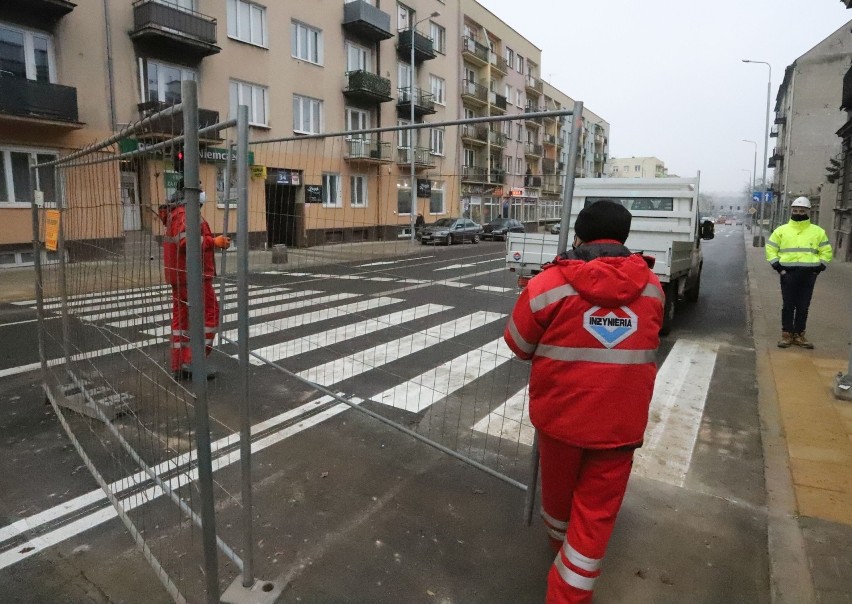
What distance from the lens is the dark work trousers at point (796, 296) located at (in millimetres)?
7168

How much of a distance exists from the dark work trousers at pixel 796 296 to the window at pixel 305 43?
22.1m

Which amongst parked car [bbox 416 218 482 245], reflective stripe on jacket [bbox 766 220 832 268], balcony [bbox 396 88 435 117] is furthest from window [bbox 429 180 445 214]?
balcony [bbox 396 88 435 117]

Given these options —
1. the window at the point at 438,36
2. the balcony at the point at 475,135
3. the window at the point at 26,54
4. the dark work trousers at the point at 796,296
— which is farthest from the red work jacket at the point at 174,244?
the window at the point at 438,36

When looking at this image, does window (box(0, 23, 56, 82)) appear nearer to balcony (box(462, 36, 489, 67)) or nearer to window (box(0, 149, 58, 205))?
window (box(0, 149, 58, 205))

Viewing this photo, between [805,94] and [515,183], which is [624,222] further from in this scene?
[805,94]

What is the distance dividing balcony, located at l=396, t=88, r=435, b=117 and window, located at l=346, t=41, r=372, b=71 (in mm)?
2832

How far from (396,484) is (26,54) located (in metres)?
18.1

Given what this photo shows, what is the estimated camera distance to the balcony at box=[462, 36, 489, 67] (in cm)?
3769

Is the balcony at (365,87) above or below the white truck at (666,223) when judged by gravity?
above

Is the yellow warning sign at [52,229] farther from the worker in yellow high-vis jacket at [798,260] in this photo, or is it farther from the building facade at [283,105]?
the worker in yellow high-vis jacket at [798,260]

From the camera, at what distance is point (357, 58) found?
27.8 metres

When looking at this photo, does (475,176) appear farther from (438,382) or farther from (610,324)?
(438,382)

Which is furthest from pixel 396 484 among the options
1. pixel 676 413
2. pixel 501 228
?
pixel 676 413

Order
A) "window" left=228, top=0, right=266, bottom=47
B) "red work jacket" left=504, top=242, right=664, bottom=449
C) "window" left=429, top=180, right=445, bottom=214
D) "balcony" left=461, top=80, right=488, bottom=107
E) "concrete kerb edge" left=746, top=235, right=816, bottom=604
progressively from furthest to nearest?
"balcony" left=461, top=80, right=488, bottom=107, "window" left=228, top=0, right=266, bottom=47, "window" left=429, top=180, right=445, bottom=214, "concrete kerb edge" left=746, top=235, right=816, bottom=604, "red work jacket" left=504, top=242, right=664, bottom=449
